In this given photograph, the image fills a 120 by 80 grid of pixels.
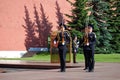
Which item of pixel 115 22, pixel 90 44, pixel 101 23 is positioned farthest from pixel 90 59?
pixel 115 22

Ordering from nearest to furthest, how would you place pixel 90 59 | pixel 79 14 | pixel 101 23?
pixel 90 59 → pixel 79 14 → pixel 101 23

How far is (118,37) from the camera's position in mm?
40531

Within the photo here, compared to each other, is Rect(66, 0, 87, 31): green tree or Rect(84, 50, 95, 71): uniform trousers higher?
Rect(66, 0, 87, 31): green tree

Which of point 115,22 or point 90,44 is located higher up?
point 115,22

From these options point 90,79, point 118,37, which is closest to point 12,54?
point 118,37

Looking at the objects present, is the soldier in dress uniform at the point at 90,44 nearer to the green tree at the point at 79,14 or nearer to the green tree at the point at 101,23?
the green tree at the point at 79,14

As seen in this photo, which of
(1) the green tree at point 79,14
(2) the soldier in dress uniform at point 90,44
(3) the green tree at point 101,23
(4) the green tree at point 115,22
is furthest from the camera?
(4) the green tree at point 115,22

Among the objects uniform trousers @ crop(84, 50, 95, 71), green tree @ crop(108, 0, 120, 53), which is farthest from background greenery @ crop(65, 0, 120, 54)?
uniform trousers @ crop(84, 50, 95, 71)

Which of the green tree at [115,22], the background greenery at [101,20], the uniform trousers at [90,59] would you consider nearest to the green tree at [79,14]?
the background greenery at [101,20]

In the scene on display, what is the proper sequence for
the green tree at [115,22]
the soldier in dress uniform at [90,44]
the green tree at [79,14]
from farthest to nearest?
the green tree at [115,22]
the green tree at [79,14]
the soldier in dress uniform at [90,44]

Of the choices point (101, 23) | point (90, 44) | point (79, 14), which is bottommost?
point (90, 44)

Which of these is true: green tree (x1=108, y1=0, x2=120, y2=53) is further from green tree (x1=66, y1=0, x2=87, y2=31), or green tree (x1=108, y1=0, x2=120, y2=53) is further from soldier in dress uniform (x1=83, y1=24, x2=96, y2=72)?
soldier in dress uniform (x1=83, y1=24, x2=96, y2=72)

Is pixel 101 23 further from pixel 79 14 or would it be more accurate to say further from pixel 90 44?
pixel 90 44

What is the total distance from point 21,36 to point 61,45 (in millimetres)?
24371
